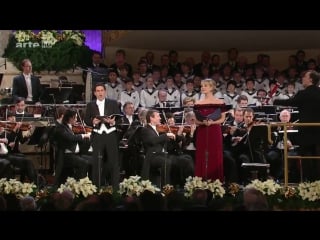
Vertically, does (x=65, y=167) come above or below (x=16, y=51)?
below

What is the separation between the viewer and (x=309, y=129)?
10.9 metres

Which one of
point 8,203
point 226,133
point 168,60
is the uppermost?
point 168,60

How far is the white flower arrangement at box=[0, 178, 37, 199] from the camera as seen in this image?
1086cm

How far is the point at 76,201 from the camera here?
1081 cm

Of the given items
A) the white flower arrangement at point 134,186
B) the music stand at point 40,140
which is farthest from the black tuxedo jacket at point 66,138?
the white flower arrangement at point 134,186

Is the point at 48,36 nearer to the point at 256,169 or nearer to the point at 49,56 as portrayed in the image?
the point at 49,56

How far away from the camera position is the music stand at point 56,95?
1102 cm

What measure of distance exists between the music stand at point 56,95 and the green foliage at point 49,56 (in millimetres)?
555

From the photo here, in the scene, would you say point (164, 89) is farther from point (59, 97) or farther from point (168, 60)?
point (59, 97)

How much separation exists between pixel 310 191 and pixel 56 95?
10.7 ft

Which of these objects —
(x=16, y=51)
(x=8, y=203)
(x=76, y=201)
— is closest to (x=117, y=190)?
(x=76, y=201)

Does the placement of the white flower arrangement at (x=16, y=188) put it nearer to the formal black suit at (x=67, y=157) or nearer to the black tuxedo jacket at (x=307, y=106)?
the formal black suit at (x=67, y=157)

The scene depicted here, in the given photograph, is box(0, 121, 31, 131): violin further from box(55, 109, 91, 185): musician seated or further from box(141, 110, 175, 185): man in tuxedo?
box(141, 110, 175, 185): man in tuxedo

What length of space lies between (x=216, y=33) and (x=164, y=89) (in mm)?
971
